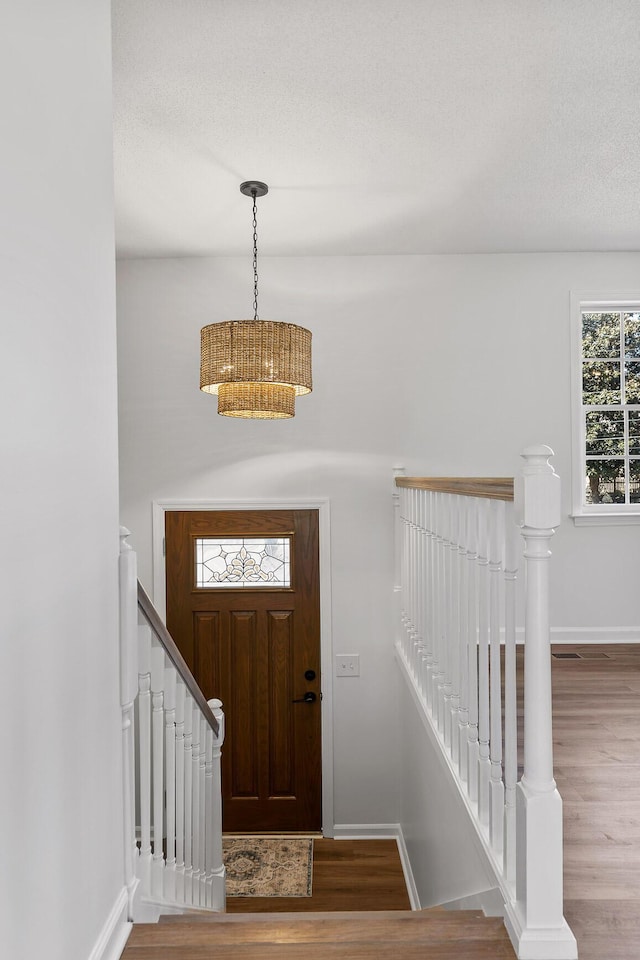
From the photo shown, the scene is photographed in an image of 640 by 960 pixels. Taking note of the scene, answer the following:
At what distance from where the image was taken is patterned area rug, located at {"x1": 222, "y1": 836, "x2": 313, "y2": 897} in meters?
3.40

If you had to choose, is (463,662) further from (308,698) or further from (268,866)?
(268,866)

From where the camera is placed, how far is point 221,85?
2.25 meters

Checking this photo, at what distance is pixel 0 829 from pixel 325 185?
9.36ft

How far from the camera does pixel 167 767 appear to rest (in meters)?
1.91

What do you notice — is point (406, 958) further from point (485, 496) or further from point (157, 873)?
point (485, 496)

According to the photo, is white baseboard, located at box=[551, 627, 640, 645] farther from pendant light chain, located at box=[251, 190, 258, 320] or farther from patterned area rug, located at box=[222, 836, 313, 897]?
pendant light chain, located at box=[251, 190, 258, 320]

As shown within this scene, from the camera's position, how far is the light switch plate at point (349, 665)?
3936 mm

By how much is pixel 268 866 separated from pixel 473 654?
258 cm

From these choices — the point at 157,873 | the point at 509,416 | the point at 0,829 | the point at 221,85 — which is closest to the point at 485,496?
the point at 0,829

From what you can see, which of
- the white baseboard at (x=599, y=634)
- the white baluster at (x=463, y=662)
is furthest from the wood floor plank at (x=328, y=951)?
the white baseboard at (x=599, y=634)

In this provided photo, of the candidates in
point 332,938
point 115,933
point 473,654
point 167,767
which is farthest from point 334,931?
point 473,654

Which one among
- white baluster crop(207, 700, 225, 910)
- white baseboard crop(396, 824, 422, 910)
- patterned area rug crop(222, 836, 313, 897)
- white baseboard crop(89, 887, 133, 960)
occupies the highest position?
white baseboard crop(89, 887, 133, 960)

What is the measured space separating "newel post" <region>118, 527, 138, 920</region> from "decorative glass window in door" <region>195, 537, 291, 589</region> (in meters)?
2.34

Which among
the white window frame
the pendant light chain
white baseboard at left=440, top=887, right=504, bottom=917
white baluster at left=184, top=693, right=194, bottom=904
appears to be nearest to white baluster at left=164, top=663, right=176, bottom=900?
white baluster at left=184, top=693, right=194, bottom=904
